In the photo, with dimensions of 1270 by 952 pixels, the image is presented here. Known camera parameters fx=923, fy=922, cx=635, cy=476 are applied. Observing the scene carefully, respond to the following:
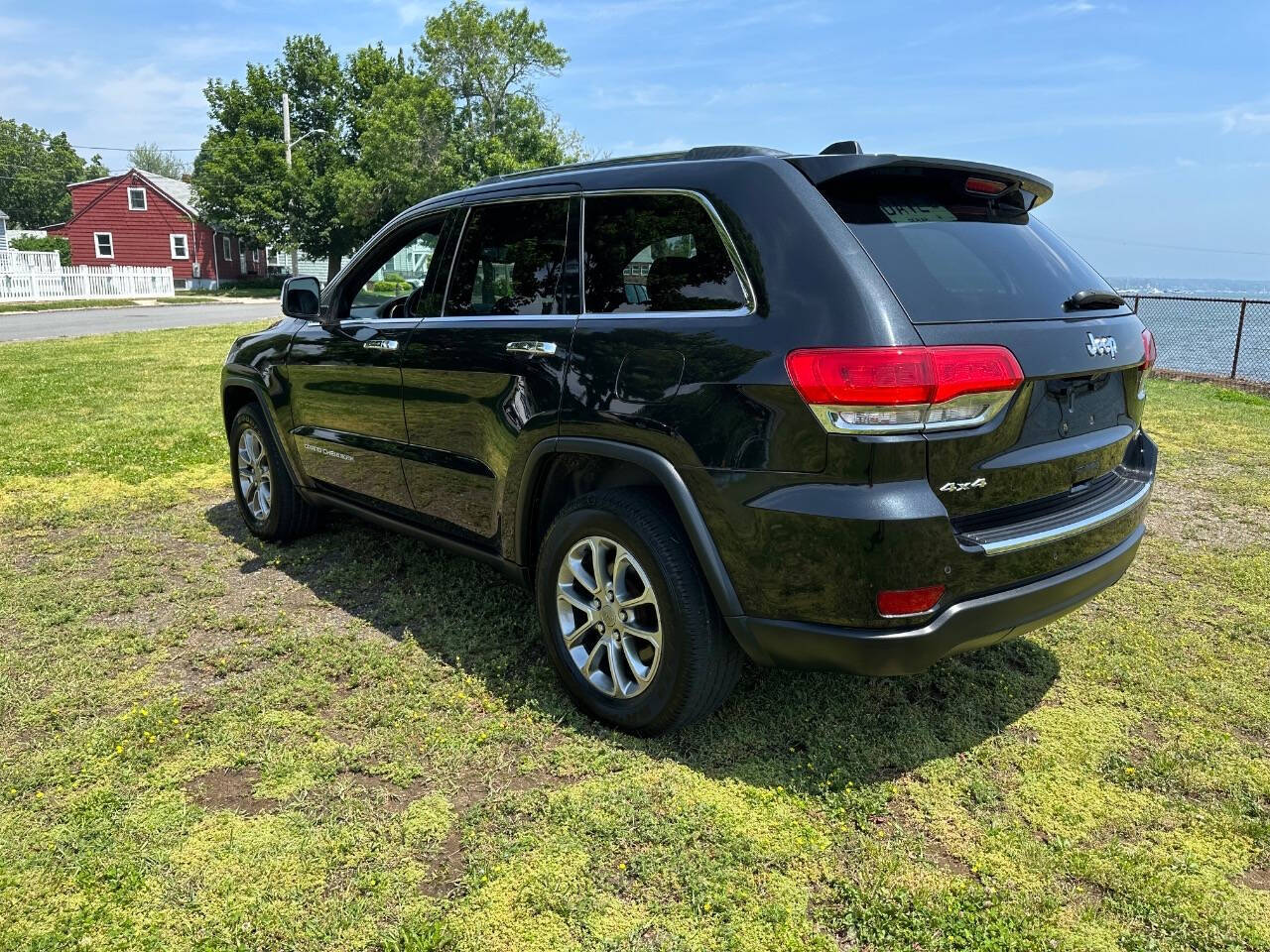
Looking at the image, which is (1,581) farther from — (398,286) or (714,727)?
(714,727)

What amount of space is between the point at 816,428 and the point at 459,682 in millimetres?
1849

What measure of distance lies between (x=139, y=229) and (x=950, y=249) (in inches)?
2013

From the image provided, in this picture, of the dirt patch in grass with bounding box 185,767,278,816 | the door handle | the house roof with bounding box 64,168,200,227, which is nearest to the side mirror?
the door handle

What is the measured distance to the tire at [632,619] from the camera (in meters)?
2.87

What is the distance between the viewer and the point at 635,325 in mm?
2971

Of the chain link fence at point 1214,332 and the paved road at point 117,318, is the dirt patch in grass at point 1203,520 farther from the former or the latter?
the paved road at point 117,318

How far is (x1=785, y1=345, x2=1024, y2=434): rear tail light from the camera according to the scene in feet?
7.97

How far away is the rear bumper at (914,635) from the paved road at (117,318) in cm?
1889

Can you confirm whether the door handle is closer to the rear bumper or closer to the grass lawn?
the rear bumper

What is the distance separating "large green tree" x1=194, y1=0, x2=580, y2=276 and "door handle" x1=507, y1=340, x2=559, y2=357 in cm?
3570

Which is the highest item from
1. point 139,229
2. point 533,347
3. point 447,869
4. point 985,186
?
point 139,229

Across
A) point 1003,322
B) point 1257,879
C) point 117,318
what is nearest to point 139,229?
point 117,318

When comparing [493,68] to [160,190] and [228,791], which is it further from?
[228,791]

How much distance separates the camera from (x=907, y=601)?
8.30ft
